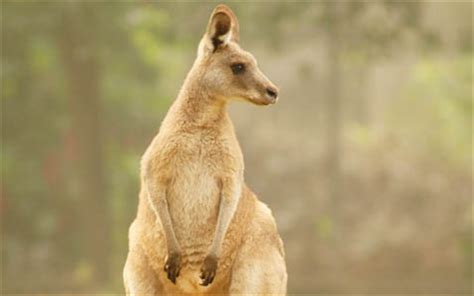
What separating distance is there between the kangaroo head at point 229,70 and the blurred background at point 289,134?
338 inches

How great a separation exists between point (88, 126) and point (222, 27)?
10.7 metres

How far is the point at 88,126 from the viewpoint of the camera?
15.4 metres

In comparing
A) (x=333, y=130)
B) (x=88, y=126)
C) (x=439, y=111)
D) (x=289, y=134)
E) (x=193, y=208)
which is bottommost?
(x=289, y=134)

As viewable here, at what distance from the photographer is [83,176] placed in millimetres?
15680

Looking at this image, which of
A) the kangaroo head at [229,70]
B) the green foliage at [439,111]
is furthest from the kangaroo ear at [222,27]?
the green foliage at [439,111]

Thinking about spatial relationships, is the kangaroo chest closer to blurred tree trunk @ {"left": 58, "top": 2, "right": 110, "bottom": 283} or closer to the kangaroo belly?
the kangaroo belly

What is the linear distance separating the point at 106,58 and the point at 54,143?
1864 millimetres

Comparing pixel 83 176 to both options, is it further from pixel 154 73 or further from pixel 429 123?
pixel 429 123

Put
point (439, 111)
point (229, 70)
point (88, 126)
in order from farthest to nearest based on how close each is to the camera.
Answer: point (439, 111) → point (88, 126) → point (229, 70)

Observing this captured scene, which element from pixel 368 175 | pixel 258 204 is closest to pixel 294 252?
pixel 368 175

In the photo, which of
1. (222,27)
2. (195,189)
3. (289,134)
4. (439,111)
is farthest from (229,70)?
(289,134)

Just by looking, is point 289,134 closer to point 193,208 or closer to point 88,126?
point 88,126

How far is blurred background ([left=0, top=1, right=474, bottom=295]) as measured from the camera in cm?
1521

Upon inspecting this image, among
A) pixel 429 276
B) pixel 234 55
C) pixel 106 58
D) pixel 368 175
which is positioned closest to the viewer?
pixel 234 55
